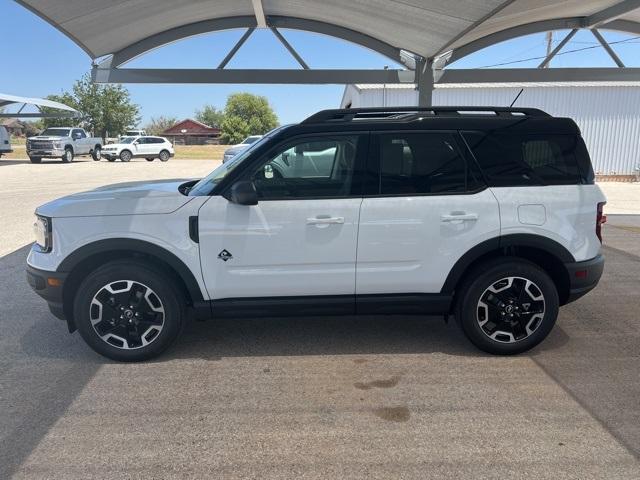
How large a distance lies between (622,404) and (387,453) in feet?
5.63

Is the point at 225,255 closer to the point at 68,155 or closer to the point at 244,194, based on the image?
the point at 244,194

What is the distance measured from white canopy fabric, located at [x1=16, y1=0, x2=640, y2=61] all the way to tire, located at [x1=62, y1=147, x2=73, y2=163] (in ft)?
85.1

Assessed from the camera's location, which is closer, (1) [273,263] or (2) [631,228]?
(1) [273,263]

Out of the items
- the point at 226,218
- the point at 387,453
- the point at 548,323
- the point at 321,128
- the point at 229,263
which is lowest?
the point at 387,453

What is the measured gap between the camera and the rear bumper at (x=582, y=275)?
403 cm

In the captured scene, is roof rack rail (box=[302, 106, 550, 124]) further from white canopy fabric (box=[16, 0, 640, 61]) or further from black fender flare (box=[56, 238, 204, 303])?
white canopy fabric (box=[16, 0, 640, 61])

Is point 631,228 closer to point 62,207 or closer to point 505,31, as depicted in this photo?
point 505,31

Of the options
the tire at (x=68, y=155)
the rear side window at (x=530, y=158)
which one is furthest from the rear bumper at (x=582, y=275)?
the tire at (x=68, y=155)

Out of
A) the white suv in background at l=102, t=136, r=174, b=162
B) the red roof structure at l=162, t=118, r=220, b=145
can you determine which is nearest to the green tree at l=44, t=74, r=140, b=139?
the white suv in background at l=102, t=136, r=174, b=162

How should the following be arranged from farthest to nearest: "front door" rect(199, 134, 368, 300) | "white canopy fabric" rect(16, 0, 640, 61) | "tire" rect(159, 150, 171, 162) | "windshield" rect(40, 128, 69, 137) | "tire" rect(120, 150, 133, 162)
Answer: "tire" rect(159, 150, 171, 162), "tire" rect(120, 150, 133, 162), "windshield" rect(40, 128, 69, 137), "white canopy fabric" rect(16, 0, 640, 61), "front door" rect(199, 134, 368, 300)

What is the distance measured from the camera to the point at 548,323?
4043mm

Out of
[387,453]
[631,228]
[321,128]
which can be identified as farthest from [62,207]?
[631,228]

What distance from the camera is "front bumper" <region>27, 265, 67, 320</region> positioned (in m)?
3.85

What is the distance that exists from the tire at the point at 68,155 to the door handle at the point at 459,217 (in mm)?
32870
